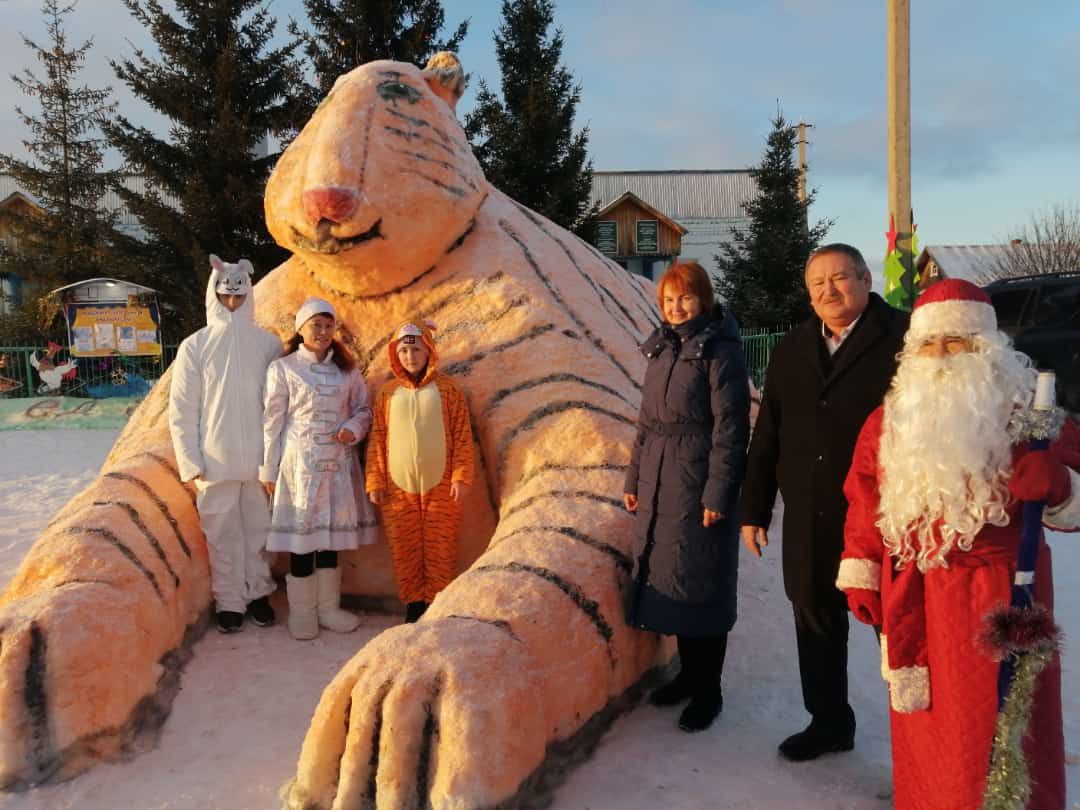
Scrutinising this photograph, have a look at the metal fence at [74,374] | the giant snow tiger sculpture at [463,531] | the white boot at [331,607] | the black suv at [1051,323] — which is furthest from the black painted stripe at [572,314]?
the metal fence at [74,374]

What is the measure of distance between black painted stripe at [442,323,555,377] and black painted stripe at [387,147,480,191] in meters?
0.77

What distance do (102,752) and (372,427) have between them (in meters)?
1.45

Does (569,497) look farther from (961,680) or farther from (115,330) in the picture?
(115,330)

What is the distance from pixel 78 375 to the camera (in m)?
11.8

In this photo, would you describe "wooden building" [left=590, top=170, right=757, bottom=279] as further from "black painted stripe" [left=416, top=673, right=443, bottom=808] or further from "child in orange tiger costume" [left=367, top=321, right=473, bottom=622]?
"black painted stripe" [left=416, top=673, right=443, bottom=808]

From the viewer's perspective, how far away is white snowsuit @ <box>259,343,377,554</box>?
134 inches

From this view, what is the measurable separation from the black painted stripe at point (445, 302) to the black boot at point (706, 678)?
172 centimetres

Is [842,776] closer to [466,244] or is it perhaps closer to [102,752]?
[102,752]

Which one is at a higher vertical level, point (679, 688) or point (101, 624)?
point (101, 624)

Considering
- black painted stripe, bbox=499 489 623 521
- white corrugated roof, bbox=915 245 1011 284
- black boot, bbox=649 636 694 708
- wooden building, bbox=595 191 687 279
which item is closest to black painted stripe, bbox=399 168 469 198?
black painted stripe, bbox=499 489 623 521

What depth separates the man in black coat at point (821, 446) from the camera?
2.42 m

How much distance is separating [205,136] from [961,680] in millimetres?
13985

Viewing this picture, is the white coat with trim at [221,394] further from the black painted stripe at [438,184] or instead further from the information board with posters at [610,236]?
the information board with posters at [610,236]

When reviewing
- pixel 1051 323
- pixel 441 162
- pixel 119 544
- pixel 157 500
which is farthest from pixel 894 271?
pixel 119 544
